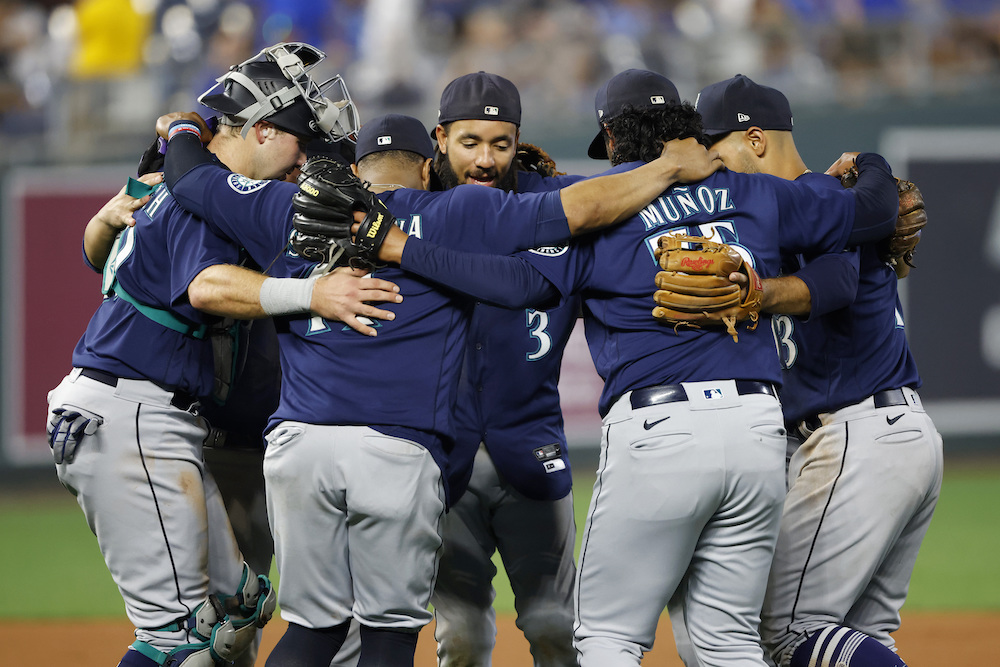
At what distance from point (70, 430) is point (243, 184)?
100cm

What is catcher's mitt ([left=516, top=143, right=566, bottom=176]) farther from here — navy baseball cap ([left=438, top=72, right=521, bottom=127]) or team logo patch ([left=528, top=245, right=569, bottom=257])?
team logo patch ([left=528, top=245, right=569, bottom=257])

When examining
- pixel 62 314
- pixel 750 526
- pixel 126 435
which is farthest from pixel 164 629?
pixel 62 314

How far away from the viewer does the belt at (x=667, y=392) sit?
307 centimetres

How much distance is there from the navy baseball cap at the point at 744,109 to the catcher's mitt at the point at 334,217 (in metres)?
1.39

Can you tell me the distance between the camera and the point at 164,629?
3.45 metres

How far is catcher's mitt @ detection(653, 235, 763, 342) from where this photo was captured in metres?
3.00

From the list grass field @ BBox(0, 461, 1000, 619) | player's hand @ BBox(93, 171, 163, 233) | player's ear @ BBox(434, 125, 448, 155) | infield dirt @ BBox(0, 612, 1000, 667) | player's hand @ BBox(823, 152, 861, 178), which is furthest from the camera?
grass field @ BBox(0, 461, 1000, 619)

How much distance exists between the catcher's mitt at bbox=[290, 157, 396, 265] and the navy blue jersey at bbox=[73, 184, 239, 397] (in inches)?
24.0

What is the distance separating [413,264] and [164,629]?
1.49 metres

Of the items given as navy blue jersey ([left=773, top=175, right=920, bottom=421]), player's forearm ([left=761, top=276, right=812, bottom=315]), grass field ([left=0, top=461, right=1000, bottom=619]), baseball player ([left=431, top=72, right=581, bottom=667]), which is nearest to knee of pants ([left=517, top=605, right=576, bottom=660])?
baseball player ([left=431, top=72, right=581, bottom=667])

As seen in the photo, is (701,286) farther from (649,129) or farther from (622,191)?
(649,129)

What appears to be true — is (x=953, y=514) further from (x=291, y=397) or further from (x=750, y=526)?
(x=291, y=397)

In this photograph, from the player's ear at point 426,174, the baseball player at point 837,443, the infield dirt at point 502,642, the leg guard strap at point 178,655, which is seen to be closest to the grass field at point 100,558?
the infield dirt at point 502,642

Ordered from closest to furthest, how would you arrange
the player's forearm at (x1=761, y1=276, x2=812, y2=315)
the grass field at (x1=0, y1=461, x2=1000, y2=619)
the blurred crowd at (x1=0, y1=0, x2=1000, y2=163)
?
the player's forearm at (x1=761, y1=276, x2=812, y2=315) < the grass field at (x1=0, y1=461, x2=1000, y2=619) < the blurred crowd at (x1=0, y1=0, x2=1000, y2=163)
